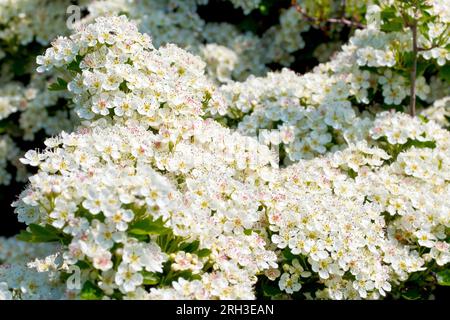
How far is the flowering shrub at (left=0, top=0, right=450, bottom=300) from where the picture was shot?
3.13 metres

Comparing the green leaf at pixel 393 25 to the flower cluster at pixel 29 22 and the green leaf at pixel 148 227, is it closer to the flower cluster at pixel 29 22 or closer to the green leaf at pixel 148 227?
the green leaf at pixel 148 227

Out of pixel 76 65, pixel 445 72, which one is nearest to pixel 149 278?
pixel 76 65

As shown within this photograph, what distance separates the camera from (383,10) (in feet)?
16.2

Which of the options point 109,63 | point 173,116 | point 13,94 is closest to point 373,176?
point 173,116

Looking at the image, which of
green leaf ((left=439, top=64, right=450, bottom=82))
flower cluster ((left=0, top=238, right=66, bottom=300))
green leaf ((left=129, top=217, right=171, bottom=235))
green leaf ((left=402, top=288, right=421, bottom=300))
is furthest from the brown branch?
flower cluster ((left=0, top=238, right=66, bottom=300))

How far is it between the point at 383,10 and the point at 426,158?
3.82 ft

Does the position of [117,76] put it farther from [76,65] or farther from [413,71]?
[413,71]

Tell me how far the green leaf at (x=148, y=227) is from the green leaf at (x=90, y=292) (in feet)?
0.91

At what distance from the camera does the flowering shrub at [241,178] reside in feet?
10.3

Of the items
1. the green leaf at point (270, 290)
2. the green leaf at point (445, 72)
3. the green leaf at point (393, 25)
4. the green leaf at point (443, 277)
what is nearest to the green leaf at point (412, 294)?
the green leaf at point (443, 277)

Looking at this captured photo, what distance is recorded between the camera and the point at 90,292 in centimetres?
304

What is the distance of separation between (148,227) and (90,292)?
36 centimetres

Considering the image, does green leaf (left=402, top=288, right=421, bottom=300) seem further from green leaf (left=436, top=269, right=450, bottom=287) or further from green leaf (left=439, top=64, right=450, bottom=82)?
green leaf (left=439, top=64, right=450, bottom=82)

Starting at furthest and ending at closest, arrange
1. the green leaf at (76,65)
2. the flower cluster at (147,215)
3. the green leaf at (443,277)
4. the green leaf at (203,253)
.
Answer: the green leaf at (76,65)
the green leaf at (443,277)
the green leaf at (203,253)
the flower cluster at (147,215)
